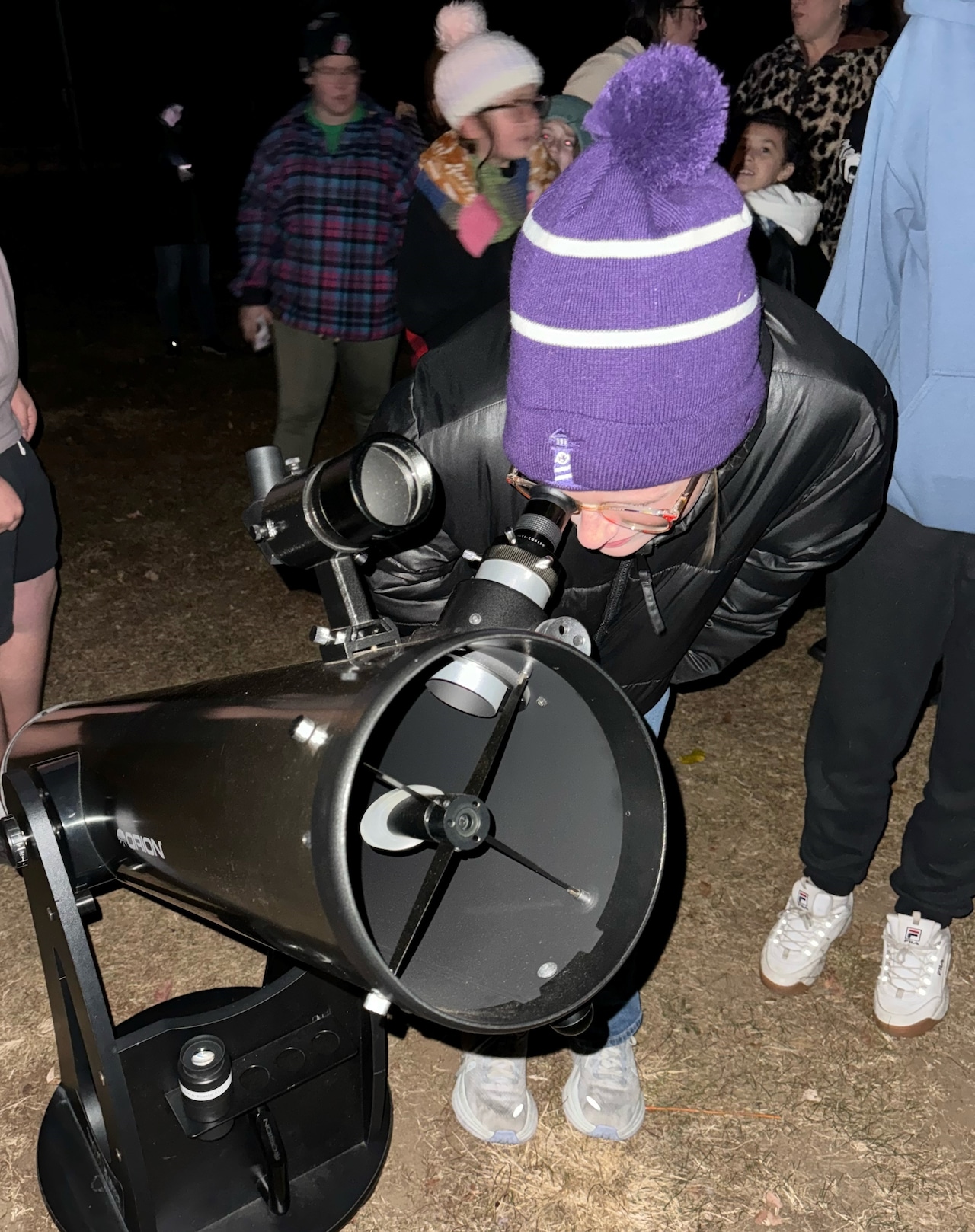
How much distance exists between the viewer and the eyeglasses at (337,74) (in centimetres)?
398

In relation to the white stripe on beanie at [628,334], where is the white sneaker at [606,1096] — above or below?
below

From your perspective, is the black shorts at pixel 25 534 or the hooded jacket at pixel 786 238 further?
the hooded jacket at pixel 786 238

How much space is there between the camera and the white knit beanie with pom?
348 cm

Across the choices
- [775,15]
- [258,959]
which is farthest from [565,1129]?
[775,15]

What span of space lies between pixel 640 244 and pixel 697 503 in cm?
47

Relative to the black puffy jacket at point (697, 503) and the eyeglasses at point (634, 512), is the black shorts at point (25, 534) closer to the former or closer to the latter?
the black puffy jacket at point (697, 503)

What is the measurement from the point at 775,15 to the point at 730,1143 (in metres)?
17.7

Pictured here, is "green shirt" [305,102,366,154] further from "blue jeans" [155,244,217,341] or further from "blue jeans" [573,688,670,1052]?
"blue jeans" [155,244,217,341]

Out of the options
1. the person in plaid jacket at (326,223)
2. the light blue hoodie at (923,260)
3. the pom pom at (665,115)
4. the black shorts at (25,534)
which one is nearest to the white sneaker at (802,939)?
the light blue hoodie at (923,260)

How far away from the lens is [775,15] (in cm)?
1638

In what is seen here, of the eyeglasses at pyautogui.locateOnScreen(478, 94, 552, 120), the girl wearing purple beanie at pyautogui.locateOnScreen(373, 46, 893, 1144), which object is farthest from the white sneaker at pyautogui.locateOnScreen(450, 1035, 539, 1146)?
the eyeglasses at pyautogui.locateOnScreen(478, 94, 552, 120)

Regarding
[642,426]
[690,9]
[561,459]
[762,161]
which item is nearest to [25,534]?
[561,459]

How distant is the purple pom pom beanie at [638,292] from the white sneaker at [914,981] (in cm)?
161

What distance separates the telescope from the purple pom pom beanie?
Answer: 0.13 meters
